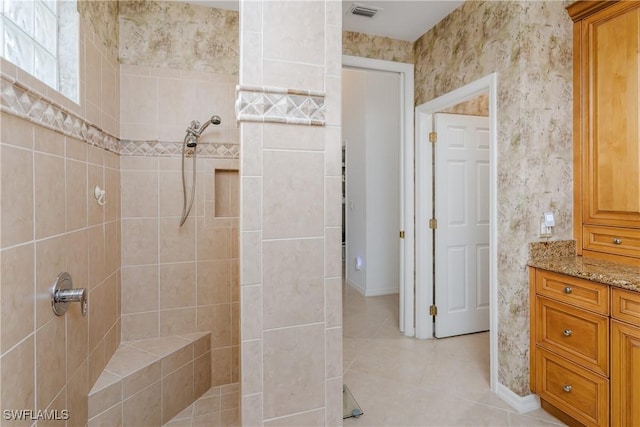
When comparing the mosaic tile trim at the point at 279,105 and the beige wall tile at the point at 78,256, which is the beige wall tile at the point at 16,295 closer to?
the beige wall tile at the point at 78,256

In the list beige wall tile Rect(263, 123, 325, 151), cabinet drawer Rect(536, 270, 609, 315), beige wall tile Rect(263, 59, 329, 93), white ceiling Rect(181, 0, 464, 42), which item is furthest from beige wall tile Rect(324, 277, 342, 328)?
white ceiling Rect(181, 0, 464, 42)

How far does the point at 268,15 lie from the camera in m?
1.17

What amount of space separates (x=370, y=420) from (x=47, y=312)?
1.68 meters

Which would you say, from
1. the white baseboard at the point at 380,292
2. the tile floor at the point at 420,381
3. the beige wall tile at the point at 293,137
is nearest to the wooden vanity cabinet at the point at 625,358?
the tile floor at the point at 420,381

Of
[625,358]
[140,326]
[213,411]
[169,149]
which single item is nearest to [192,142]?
[169,149]

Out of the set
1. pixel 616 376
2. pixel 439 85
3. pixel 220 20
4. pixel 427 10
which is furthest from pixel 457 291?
pixel 220 20

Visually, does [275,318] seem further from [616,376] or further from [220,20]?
[220,20]

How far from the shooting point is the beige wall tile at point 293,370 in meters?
1.21

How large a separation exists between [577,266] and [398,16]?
210cm

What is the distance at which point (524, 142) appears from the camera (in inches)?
77.4

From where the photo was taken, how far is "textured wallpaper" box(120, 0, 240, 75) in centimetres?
219

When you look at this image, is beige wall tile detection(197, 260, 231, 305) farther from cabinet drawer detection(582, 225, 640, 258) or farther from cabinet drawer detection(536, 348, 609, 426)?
cabinet drawer detection(582, 225, 640, 258)

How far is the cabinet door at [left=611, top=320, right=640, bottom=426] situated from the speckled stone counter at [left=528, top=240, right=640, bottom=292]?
0.66 ft

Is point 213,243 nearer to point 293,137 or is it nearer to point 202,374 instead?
point 202,374
